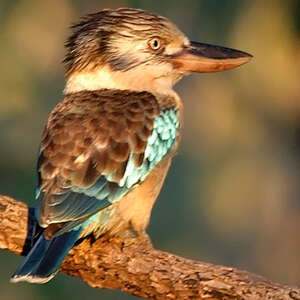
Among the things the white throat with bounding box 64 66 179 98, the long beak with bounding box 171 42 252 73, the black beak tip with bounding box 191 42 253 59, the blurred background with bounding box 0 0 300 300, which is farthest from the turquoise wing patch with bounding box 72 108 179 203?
the blurred background with bounding box 0 0 300 300

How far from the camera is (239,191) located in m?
10.8

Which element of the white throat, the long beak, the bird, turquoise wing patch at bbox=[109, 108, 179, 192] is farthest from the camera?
the long beak

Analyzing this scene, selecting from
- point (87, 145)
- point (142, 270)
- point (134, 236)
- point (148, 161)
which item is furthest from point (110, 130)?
point (142, 270)

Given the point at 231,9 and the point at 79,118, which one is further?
the point at 231,9

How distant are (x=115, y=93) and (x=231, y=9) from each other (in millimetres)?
5001

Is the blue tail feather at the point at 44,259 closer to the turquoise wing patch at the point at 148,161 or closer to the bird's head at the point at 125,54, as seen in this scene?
the turquoise wing patch at the point at 148,161

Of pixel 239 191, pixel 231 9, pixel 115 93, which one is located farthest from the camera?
pixel 239 191

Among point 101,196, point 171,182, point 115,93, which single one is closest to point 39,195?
point 101,196

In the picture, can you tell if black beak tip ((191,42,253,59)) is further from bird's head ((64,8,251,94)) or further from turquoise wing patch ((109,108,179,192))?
turquoise wing patch ((109,108,179,192))

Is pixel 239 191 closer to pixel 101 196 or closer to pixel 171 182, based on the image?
pixel 171 182

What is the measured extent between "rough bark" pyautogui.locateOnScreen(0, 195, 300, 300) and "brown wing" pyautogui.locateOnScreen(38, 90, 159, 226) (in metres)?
0.25

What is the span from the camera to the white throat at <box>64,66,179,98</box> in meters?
5.40

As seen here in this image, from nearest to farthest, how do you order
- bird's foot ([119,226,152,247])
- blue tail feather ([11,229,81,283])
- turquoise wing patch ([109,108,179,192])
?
blue tail feather ([11,229,81,283]), turquoise wing patch ([109,108,179,192]), bird's foot ([119,226,152,247])

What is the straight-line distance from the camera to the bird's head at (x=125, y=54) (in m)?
5.42
